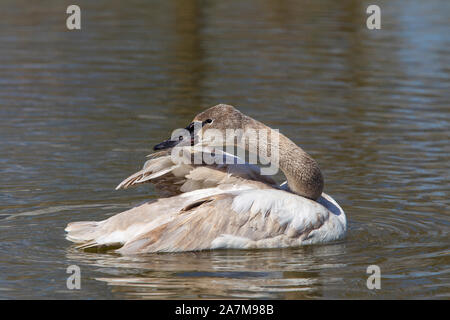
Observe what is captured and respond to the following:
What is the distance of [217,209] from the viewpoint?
925cm

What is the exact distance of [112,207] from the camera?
1091 centimetres

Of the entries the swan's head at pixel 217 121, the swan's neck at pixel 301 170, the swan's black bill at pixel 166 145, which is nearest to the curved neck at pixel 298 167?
the swan's neck at pixel 301 170

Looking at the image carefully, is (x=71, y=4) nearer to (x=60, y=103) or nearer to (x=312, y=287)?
(x=60, y=103)

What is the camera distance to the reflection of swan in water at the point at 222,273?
8109 millimetres

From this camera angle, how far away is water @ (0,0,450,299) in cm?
866

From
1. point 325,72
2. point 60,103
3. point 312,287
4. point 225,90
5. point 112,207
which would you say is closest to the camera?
point 312,287

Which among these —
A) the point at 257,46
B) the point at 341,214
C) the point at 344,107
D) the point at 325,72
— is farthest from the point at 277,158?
the point at 257,46

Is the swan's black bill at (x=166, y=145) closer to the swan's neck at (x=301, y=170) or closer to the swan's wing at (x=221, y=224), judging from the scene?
the swan's wing at (x=221, y=224)

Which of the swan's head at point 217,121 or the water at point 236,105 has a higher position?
the swan's head at point 217,121

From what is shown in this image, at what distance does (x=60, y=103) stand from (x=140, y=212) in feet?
22.8

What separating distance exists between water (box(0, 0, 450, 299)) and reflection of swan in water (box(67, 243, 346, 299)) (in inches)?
1.0

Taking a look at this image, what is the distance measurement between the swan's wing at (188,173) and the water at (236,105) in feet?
2.70

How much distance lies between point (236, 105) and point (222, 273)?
7.72 m

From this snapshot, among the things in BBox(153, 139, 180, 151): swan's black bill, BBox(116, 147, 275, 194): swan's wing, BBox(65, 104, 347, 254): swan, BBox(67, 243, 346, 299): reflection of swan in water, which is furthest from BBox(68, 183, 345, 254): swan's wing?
BBox(153, 139, 180, 151): swan's black bill
